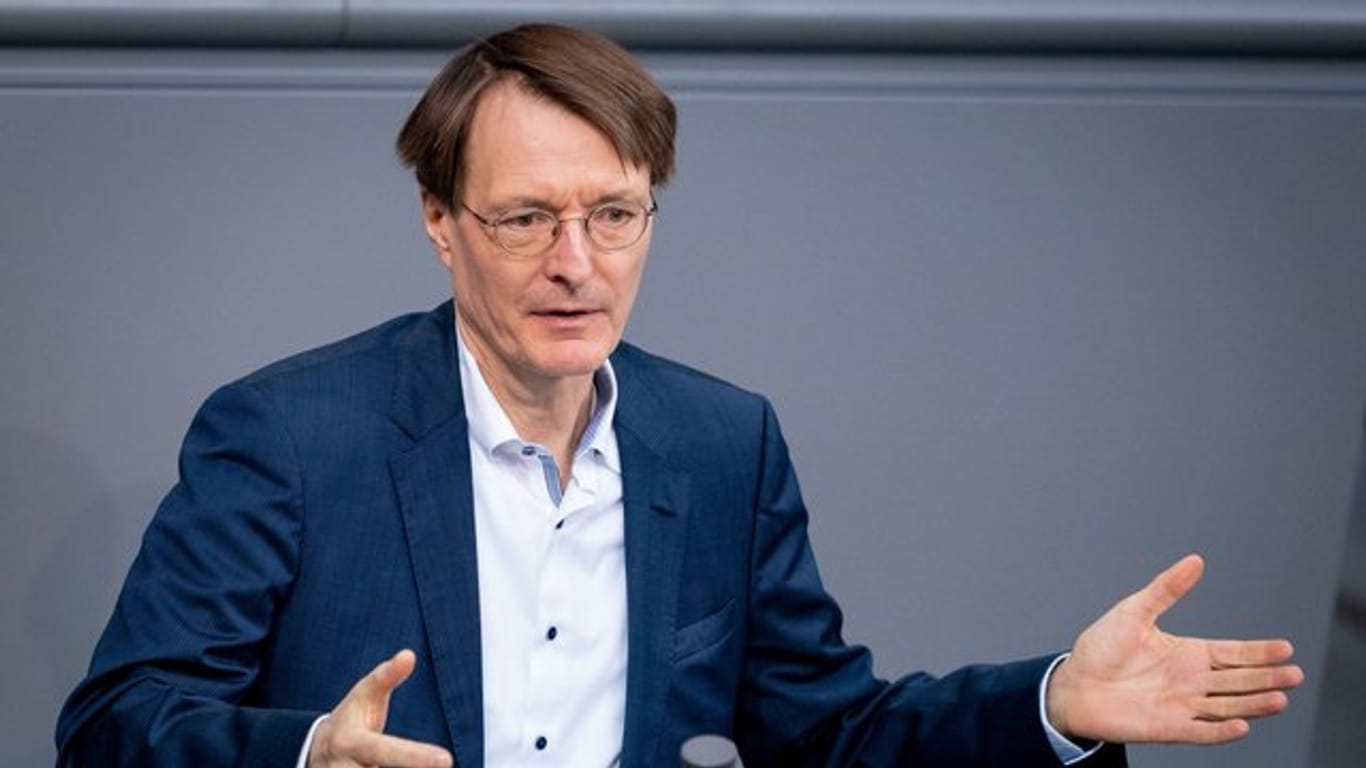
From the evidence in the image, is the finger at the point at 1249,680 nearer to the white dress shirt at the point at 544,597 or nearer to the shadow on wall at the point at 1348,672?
the white dress shirt at the point at 544,597

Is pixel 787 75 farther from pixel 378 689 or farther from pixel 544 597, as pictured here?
pixel 378 689

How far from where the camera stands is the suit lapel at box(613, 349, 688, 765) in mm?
1891

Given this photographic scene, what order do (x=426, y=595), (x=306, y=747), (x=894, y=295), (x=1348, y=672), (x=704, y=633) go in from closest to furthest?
(x=1348, y=672)
(x=306, y=747)
(x=426, y=595)
(x=704, y=633)
(x=894, y=295)

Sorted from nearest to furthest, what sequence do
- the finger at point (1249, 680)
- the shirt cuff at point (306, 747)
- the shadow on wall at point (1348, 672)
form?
the shadow on wall at point (1348, 672), the shirt cuff at point (306, 747), the finger at point (1249, 680)

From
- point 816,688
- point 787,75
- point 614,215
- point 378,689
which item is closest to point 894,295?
point 787,75

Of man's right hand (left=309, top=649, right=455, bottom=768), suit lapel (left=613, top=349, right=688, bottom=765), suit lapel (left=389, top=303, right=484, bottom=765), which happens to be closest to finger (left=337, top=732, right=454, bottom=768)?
man's right hand (left=309, top=649, right=455, bottom=768)

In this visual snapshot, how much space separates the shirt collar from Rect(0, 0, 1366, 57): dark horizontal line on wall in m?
0.64

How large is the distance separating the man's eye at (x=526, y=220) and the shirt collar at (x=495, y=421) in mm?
152

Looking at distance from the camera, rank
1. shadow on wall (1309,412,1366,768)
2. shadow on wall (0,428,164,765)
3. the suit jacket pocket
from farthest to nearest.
Result: shadow on wall (0,428,164,765)
the suit jacket pocket
shadow on wall (1309,412,1366,768)

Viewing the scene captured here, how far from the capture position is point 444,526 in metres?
1.84

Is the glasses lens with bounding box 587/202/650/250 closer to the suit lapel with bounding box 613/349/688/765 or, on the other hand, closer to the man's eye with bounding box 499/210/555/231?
the man's eye with bounding box 499/210/555/231

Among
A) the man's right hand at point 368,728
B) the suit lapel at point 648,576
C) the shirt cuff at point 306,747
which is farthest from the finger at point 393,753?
the suit lapel at point 648,576

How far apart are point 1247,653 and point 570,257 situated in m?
0.59

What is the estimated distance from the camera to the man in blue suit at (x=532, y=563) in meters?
1.75
